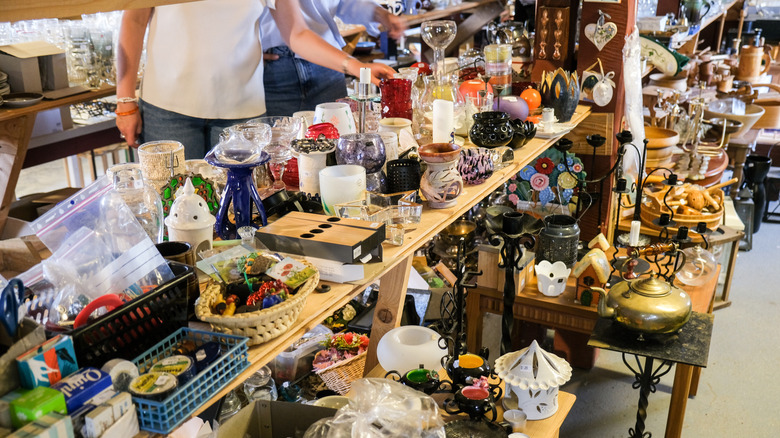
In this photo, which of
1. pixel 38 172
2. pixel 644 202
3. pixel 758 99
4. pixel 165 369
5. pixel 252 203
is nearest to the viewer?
pixel 165 369

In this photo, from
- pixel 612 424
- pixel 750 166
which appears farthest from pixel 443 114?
pixel 750 166

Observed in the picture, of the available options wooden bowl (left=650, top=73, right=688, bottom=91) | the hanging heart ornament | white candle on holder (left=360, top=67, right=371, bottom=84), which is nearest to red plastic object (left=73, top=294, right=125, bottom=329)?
white candle on holder (left=360, top=67, right=371, bottom=84)

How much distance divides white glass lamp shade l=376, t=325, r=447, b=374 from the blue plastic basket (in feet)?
2.62

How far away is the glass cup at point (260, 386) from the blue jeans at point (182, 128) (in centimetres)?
85

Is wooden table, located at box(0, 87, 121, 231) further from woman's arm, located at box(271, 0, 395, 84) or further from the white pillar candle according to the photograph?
the white pillar candle

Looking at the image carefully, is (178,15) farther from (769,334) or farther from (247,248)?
(769,334)

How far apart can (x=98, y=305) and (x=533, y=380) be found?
115 centimetres

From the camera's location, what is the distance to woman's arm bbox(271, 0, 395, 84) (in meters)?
2.40

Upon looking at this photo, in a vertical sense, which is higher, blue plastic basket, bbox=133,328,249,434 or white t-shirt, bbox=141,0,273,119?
white t-shirt, bbox=141,0,273,119

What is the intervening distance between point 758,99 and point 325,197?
165 inches

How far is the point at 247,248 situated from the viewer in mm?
1395

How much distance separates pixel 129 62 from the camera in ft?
8.29

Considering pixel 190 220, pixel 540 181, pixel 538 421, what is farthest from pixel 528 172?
pixel 190 220

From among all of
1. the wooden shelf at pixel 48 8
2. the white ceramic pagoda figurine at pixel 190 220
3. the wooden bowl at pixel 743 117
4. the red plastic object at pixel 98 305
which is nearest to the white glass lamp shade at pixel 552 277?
the white ceramic pagoda figurine at pixel 190 220
